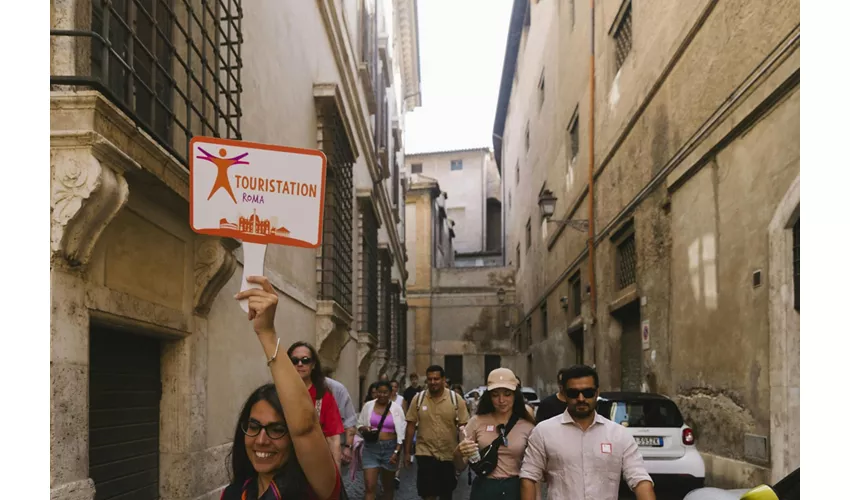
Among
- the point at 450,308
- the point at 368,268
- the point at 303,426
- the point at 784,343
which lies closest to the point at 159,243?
the point at 303,426

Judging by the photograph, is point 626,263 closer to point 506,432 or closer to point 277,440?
point 506,432

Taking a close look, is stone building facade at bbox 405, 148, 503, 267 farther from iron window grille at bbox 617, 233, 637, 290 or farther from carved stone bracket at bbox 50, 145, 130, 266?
carved stone bracket at bbox 50, 145, 130, 266

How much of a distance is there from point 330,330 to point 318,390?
674 cm

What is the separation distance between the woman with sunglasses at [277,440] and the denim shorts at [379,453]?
18.9ft

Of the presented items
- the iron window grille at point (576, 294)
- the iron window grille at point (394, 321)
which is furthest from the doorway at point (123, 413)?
the iron window grille at point (394, 321)

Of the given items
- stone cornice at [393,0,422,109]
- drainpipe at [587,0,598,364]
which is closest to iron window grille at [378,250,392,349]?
drainpipe at [587,0,598,364]

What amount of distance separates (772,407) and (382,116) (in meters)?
16.5

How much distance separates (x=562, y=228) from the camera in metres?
20.5

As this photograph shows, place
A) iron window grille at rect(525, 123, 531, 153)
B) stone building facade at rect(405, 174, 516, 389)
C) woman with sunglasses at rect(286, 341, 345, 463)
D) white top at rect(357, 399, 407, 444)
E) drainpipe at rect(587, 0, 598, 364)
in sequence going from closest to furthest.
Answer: woman with sunglasses at rect(286, 341, 345, 463), white top at rect(357, 399, 407, 444), drainpipe at rect(587, 0, 598, 364), iron window grille at rect(525, 123, 531, 153), stone building facade at rect(405, 174, 516, 389)

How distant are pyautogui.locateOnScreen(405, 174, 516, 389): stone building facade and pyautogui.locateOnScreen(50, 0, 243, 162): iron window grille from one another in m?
32.1

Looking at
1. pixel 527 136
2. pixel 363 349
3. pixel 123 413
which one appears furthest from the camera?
pixel 527 136

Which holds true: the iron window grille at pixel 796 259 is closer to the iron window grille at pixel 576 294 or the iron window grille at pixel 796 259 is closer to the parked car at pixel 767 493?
the parked car at pixel 767 493

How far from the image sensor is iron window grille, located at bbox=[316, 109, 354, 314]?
11539 millimetres

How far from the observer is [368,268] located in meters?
17.4
